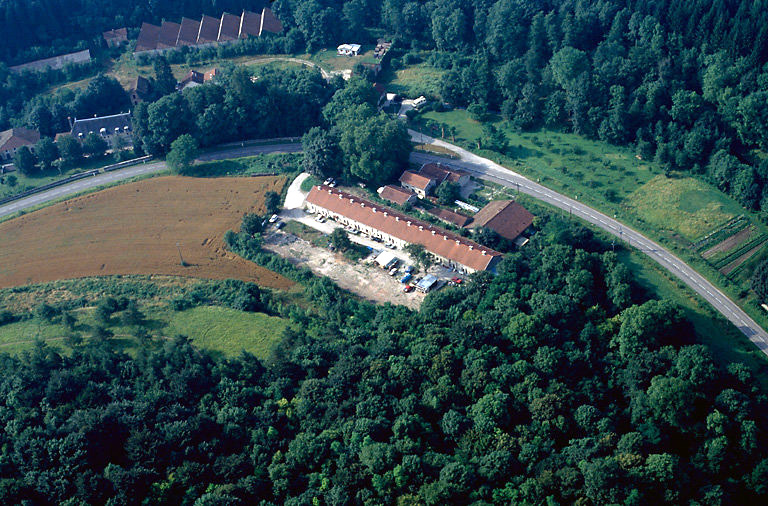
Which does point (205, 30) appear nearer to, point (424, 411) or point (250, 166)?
point (250, 166)

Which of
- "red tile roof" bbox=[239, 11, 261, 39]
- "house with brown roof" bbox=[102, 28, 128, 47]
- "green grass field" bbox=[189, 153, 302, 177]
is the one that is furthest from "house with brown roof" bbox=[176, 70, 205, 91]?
"green grass field" bbox=[189, 153, 302, 177]

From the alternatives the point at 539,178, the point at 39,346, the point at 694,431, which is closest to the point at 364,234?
the point at 539,178

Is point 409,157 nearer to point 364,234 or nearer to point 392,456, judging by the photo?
point 364,234

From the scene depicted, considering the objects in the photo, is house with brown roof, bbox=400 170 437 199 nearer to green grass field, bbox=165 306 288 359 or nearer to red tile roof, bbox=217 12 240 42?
green grass field, bbox=165 306 288 359

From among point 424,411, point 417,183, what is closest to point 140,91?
point 417,183

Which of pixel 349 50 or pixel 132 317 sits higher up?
pixel 349 50

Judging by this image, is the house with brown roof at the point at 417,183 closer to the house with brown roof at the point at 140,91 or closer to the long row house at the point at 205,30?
the house with brown roof at the point at 140,91

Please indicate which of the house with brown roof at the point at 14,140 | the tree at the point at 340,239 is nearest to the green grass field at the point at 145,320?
the tree at the point at 340,239
